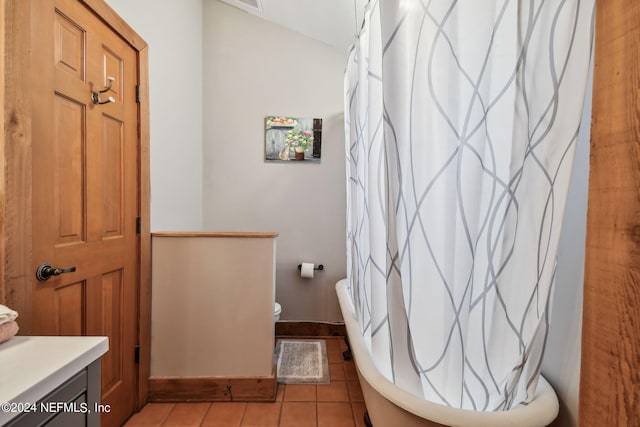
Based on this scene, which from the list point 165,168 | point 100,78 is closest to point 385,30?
point 100,78

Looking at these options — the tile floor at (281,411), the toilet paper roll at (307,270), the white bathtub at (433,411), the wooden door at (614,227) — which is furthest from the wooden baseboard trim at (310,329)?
the wooden door at (614,227)

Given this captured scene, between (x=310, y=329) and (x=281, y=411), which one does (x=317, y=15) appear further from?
(x=281, y=411)

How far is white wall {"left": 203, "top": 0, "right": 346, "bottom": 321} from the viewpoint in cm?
245

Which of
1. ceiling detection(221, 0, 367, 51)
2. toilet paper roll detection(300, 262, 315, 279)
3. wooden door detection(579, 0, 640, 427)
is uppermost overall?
ceiling detection(221, 0, 367, 51)

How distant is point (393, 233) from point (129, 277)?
1.42 metres

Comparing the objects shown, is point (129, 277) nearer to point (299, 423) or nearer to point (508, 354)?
point (299, 423)

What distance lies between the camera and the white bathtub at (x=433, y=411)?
793mm

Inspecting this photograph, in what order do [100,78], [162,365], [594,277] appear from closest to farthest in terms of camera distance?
[594,277] → [100,78] → [162,365]

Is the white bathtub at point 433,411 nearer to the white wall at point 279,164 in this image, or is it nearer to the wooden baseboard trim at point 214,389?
the wooden baseboard trim at point 214,389

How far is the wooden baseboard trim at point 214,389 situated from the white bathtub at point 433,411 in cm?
84

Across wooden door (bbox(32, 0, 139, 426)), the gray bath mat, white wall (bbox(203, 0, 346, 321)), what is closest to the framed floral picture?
white wall (bbox(203, 0, 346, 321))

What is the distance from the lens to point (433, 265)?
37.5 inches

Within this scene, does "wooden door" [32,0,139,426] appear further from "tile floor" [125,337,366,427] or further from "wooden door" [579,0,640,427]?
"wooden door" [579,0,640,427]

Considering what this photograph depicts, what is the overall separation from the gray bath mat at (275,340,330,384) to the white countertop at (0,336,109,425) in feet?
4.69
